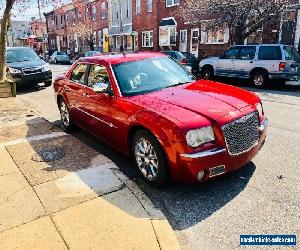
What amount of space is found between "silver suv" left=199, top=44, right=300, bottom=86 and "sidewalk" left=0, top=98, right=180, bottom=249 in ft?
32.3

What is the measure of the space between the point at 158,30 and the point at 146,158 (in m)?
27.4

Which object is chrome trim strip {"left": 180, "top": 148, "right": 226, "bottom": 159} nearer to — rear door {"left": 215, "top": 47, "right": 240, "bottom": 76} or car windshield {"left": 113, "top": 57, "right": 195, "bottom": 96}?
car windshield {"left": 113, "top": 57, "right": 195, "bottom": 96}

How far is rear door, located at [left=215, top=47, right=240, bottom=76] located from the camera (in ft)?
48.6

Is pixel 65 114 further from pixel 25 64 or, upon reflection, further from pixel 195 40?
pixel 195 40

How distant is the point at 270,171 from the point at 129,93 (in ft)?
7.95

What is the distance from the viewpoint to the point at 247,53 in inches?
559

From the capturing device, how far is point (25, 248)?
3.17m

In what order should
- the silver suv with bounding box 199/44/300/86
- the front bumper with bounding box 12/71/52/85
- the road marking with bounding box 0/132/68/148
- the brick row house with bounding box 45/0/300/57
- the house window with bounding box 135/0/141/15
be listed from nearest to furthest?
the road marking with bounding box 0/132/68/148
the silver suv with bounding box 199/44/300/86
the front bumper with bounding box 12/71/52/85
the brick row house with bounding box 45/0/300/57
the house window with bounding box 135/0/141/15

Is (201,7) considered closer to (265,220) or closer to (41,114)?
(41,114)

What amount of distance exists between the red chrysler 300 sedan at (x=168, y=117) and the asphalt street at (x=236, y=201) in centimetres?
34

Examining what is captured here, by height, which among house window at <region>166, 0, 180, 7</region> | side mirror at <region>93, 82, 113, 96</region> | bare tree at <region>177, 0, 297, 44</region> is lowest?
side mirror at <region>93, 82, 113, 96</region>

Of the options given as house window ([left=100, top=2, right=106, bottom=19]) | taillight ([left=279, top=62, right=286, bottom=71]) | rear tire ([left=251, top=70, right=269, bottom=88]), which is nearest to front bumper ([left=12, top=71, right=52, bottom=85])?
rear tire ([left=251, top=70, right=269, bottom=88])

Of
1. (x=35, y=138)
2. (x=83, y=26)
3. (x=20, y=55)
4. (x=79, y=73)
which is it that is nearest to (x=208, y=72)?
(x=20, y=55)

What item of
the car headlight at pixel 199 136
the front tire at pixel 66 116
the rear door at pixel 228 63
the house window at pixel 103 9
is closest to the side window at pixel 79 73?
the front tire at pixel 66 116
